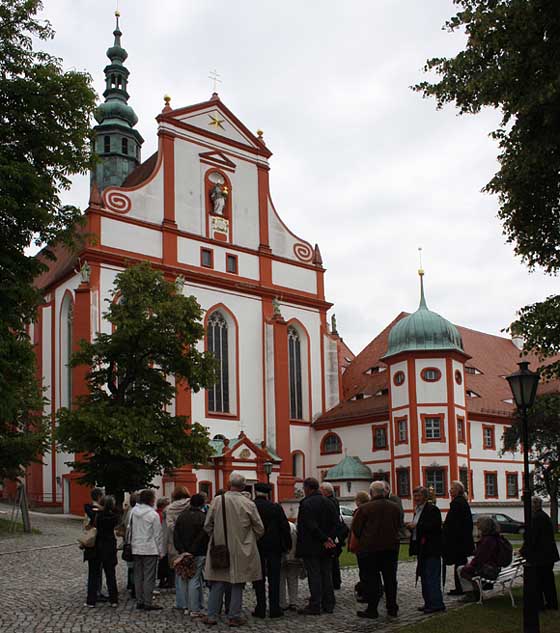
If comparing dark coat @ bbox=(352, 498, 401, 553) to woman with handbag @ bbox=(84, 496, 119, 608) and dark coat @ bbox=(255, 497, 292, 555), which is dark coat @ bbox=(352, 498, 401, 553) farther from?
woman with handbag @ bbox=(84, 496, 119, 608)

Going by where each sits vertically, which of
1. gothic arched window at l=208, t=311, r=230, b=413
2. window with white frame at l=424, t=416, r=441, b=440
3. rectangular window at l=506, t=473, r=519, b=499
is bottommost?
rectangular window at l=506, t=473, r=519, b=499

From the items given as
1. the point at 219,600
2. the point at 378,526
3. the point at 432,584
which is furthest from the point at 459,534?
the point at 219,600

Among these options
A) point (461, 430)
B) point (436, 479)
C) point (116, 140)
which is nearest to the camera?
point (436, 479)

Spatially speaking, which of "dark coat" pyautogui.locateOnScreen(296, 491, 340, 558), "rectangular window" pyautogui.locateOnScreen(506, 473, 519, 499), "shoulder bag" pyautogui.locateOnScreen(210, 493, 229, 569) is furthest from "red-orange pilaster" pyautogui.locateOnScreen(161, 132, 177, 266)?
"shoulder bag" pyautogui.locateOnScreen(210, 493, 229, 569)

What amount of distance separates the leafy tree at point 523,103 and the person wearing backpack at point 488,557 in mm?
3173

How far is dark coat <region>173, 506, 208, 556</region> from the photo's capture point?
34.6ft

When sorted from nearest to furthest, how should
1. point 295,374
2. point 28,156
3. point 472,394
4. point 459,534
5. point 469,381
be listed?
point 459,534 < point 28,156 < point 472,394 < point 295,374 < point 469,381

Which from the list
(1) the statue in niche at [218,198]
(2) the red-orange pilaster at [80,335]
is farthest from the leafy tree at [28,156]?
(1) the statue in niche at [218,198]

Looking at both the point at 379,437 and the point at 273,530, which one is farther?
the point at 379,437

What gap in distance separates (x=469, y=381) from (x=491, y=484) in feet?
18.9

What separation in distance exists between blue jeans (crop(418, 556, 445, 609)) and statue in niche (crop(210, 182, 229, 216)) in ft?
106

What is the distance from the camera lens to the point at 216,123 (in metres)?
42.6

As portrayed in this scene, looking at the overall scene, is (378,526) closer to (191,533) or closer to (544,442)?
(191,533)

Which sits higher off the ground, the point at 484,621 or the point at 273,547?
the point at 273,547
